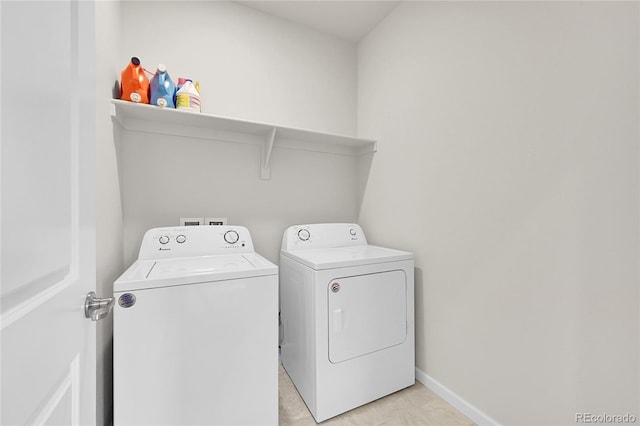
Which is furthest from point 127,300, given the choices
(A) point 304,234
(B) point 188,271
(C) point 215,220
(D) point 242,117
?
(D) point 242,117

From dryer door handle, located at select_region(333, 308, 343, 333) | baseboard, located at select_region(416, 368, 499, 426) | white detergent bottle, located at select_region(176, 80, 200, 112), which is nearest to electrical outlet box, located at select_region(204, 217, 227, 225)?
white detergent bottle, located at select_region(176, 80, 200, 112)

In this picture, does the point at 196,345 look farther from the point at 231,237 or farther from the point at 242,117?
the point at 242,117

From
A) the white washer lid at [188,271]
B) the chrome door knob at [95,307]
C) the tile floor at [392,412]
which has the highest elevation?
the chrome door knob at [95,307]

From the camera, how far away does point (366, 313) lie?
60.2 inches

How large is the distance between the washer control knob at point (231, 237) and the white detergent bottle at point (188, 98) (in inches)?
30.8

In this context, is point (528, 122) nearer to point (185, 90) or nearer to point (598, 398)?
point (598, 398)

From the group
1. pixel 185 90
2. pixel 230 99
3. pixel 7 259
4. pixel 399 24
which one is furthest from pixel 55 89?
pixel 399 24

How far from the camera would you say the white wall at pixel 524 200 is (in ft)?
3.21

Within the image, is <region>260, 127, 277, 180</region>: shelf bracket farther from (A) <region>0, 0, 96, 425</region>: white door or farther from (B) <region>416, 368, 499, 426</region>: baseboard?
(B) <region>416, 368, 499, 426</region>: baseboard

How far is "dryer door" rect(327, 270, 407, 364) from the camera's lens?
145 cm

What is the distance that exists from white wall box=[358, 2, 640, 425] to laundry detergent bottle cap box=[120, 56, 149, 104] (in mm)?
1648

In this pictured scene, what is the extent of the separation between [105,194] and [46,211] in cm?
92

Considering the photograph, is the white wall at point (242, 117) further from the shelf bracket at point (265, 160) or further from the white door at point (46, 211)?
the white door at point (46, 211)

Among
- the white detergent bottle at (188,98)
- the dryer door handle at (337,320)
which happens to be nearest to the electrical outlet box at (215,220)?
the white detergent bottle at (188,98)
